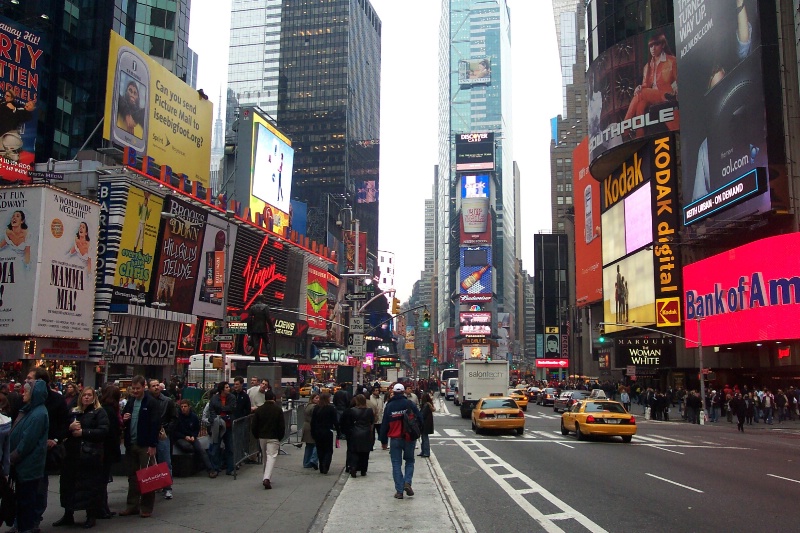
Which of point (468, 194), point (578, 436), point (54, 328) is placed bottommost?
point (578, 436)

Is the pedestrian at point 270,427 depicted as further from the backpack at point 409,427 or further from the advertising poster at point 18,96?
the advertising poster at point 18,96

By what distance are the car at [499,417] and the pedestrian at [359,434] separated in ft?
40.8

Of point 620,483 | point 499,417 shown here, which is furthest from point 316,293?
point 620,483

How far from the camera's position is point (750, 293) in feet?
152

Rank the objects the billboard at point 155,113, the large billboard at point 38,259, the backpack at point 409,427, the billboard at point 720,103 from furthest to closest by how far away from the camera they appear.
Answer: the billboard at point 720,103, the billboard at point 155,113, the large billboard at point 38,259, the backpack at point 409,427

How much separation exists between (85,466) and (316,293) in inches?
2808

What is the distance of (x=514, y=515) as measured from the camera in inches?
419

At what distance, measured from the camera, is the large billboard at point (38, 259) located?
32.8 meters

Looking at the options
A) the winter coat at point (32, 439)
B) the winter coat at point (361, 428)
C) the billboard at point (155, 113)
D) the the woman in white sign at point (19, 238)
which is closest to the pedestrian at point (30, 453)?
the winter coat at point (32, 439)

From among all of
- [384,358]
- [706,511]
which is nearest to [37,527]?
[706,511]

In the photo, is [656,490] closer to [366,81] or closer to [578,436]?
[578,436]

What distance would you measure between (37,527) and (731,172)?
5100 centimetres

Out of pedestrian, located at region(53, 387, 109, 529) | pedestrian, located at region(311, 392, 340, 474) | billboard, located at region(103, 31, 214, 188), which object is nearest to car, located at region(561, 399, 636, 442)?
pedestrian, located at region(311, 392, 340, 474)

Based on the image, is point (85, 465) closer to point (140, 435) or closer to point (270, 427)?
point (140, 435)
